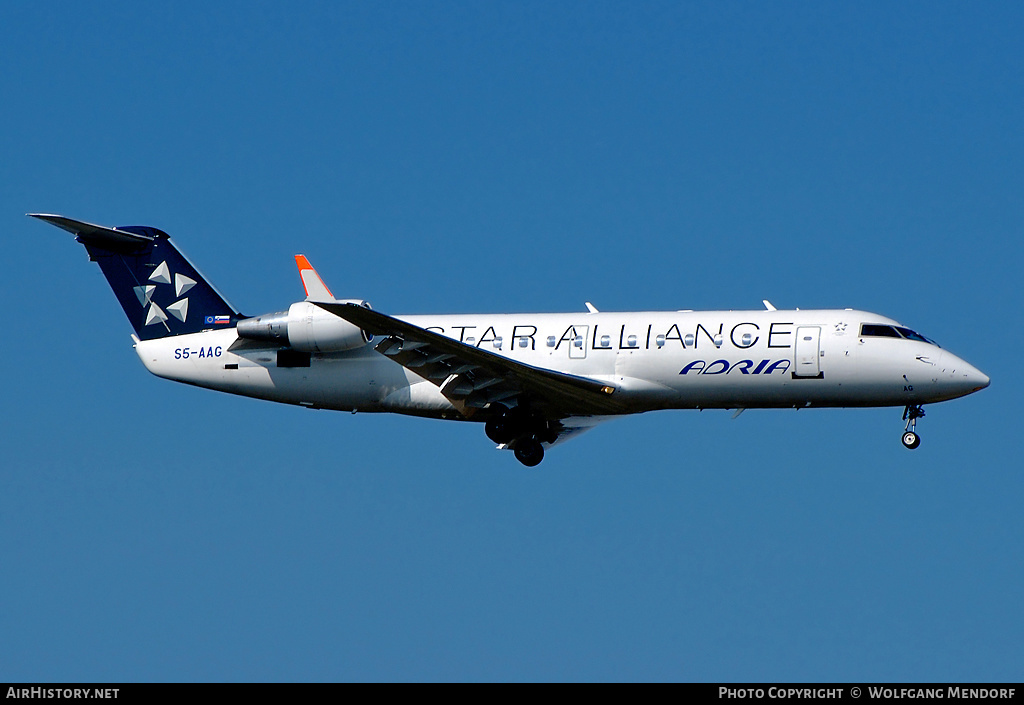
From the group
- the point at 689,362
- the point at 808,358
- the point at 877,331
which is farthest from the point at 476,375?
the point at 877,331

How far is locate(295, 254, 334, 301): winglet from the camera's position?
99.0 ft

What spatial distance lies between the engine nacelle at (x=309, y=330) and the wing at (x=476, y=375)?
4.36ft


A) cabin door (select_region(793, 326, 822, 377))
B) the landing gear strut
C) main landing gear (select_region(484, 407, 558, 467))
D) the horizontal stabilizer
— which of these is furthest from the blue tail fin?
cabin door (select_region(793, 326, 822, 377))

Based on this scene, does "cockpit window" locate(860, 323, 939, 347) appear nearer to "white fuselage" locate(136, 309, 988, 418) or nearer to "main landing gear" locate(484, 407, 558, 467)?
"white fuselage" locate(136, 309, 988, 418)

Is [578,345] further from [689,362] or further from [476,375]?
[689,362]

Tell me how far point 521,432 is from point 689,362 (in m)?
4.80

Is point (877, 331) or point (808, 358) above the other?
point (877, 331)

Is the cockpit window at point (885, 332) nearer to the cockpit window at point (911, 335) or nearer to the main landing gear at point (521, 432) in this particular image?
the cockpit window at point (911, 335)

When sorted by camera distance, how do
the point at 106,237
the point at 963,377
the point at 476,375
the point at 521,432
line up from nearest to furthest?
the point at 963,377, the point at 476,375, the point at 521,432, the point at 106,237

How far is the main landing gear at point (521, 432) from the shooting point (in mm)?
31892

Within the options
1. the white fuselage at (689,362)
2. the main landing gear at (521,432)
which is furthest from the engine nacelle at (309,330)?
the main landing gear at (521,432)

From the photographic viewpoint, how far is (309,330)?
31.5 meters

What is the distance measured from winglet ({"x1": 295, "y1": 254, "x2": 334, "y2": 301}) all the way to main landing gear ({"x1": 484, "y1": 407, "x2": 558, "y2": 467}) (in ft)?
17.1
